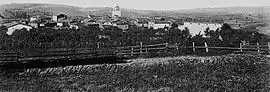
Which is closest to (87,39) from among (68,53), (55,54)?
(68,53)

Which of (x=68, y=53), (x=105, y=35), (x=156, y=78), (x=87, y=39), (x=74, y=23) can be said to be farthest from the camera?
(x=74, y=23)

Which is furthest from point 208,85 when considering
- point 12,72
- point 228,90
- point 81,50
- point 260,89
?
point 81,50

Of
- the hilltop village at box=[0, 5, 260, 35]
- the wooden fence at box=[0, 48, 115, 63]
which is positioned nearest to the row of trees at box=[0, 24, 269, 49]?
the wooden fence at box=[0, 48, 115, 63]

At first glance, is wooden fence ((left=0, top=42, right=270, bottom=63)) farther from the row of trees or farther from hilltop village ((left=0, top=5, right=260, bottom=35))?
hilltop village ((left=0, top=5, right=260, bottom=35))

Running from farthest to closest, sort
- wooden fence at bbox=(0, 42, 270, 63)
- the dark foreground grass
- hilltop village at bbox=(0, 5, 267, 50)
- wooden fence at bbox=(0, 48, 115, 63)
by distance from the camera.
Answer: hilltop village at bbox=(0, 5, 267, 50) < wooden fence at bbox=(0, 42, 270, 63) < wooden fence at bbox=(0, 48, 115, 63) < the dark foreground grass

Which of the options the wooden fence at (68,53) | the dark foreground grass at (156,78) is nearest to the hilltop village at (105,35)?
the wooden fence at (68,53)

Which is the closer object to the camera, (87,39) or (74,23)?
(87,39)

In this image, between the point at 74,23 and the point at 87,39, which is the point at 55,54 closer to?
the point at 87,39

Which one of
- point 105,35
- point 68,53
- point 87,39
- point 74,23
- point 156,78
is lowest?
point 105,35

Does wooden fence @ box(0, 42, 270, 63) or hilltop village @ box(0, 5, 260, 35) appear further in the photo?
hilltop village @ box(0, 5, 260, 35)
